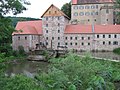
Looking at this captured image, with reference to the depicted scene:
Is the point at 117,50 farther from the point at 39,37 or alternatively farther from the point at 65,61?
the point at 65,61

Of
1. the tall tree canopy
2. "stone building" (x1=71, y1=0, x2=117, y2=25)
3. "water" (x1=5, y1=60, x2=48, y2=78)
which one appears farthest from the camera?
"stone building" (x1=71, y1=0, x2=117, y2=25)

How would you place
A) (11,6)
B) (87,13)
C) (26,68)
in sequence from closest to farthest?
1. (11,6)
2. (26,68)
3. (87,13)

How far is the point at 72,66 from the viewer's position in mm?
21641

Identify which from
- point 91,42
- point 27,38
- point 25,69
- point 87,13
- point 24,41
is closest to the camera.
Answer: point 25,69

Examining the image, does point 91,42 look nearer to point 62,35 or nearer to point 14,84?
point 62,35

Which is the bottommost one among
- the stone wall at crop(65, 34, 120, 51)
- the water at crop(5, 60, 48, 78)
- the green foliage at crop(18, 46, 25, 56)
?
the water at crop(5, 60, 48, 78)

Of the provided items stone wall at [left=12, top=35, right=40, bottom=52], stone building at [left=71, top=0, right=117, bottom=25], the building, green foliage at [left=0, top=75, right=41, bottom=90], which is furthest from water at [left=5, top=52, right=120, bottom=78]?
stone building at [left=71, top=0, right=117, bottom=25]

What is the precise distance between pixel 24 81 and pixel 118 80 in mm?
13117

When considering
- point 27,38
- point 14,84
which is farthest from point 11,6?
point 27,38

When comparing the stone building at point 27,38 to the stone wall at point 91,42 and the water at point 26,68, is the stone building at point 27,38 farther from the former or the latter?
the water at point 26,68

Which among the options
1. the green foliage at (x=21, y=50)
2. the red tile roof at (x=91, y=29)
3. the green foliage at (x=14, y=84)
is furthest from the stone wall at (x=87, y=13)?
the green foliage at (x=14, y=84)

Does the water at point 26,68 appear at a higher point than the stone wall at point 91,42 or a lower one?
lower

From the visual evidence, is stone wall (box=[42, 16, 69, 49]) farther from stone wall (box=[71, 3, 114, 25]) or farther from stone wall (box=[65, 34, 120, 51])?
stone wall (box=[71, 3, 114, 25])

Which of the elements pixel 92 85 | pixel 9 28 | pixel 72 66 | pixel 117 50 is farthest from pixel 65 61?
pixel 117 50
